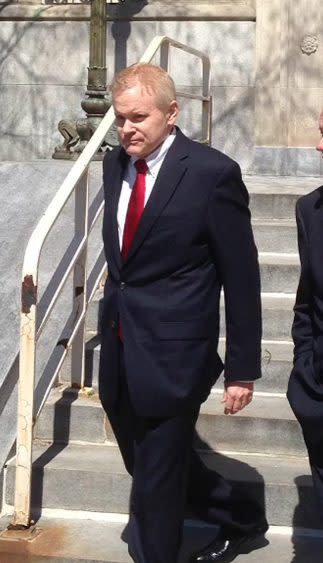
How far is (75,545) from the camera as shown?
4977 millimetres

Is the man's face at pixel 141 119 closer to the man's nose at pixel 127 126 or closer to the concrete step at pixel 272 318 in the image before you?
the man's nose at pixel 127 126

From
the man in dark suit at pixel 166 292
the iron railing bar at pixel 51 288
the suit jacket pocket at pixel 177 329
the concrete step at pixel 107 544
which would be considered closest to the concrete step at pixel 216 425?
the concrete step at pixel 107 544

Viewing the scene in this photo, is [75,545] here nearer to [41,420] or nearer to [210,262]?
[41,420]

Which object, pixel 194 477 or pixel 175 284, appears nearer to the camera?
pixel 175 284

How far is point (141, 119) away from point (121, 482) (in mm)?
1802

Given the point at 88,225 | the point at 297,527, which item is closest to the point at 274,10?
the point at 88,225

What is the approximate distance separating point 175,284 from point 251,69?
6.24 meters

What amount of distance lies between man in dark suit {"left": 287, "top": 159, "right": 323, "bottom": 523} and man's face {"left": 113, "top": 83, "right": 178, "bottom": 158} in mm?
555

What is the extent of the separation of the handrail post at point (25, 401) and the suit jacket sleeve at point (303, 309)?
1251 mm

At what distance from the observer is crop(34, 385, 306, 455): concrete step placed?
5461 mm

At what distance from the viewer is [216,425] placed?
5.52 meters

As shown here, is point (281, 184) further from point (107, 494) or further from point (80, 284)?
point (107, 494)

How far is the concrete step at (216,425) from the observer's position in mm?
5461

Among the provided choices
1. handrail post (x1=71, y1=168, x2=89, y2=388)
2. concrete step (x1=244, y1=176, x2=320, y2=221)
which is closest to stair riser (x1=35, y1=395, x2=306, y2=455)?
handrail post (x1=71, y1=168, x2=89, y2=388)
